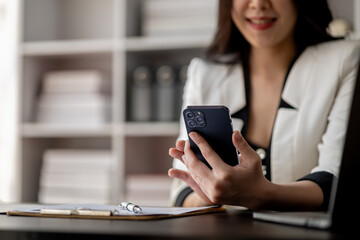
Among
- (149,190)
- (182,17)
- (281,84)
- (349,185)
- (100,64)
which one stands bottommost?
(149,190)

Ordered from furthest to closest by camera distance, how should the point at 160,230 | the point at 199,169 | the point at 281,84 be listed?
the point at 281,84 < the point at 199,169 < the point at 160,230

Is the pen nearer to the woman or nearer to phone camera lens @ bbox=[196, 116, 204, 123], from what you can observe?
phone camera lens @ bbox=[196, 116, 204, 123]

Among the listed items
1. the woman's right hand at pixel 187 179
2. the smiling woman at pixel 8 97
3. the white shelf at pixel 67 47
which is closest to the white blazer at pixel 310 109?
the woman's right hand at pixel 187 179

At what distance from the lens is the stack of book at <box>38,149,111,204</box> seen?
Result: 251 cm

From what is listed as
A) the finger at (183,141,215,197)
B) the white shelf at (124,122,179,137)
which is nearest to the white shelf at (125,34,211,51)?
the white shelf at (124,122,179,137)

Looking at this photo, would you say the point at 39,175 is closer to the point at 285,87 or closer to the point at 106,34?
the point at 106,34

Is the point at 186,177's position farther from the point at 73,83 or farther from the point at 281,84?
the point at 73,83

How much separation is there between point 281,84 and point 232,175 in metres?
0.84

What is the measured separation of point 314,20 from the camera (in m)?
1.64

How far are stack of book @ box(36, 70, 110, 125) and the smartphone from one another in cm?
167

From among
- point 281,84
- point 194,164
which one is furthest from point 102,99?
point 194,164

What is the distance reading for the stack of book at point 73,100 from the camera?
2.57m

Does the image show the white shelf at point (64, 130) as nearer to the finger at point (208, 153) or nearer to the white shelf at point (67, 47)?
the white shelf at point (67, 47)

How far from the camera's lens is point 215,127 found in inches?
36.2
